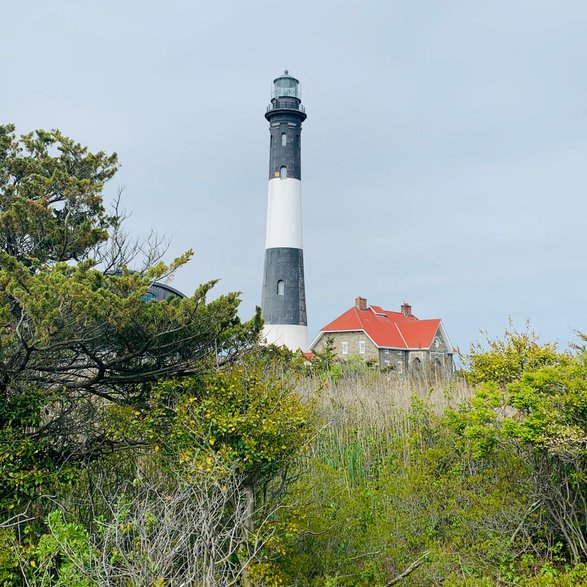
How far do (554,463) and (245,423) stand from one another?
3039 millimetres

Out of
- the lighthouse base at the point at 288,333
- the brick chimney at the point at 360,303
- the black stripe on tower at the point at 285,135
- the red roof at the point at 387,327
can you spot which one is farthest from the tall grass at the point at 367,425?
the brick chimney at the point at 360,303

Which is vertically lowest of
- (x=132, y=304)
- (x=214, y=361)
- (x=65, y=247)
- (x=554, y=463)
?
(x=554, y=463)

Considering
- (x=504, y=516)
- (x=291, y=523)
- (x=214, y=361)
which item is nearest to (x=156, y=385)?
(x=214, y=361)

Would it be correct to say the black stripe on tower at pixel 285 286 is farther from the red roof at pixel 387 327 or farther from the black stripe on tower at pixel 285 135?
the red roof at pixel 387 327

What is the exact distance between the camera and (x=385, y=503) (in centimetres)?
700

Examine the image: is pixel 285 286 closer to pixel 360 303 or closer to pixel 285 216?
pixel 285 216

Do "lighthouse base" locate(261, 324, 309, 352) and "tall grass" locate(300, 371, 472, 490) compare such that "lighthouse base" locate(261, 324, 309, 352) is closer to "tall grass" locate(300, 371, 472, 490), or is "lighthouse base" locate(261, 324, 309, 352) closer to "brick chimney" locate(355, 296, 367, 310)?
"brick chimney" locate(355, 296, 367, 310)

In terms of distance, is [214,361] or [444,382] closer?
[214,361]

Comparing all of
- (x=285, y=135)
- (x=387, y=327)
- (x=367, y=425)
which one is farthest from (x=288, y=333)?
(x=367, y=425)

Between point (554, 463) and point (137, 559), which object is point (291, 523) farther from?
point (554, 463)

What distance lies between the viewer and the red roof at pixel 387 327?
2775 centimetres

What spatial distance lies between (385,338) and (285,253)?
354 inches

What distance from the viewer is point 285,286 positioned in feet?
69.6

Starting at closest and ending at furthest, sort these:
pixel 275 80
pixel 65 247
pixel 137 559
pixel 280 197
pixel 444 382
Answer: pixel 137 559, pixel 65 247, pixel 444 382, pixel 280 197, pixel 275 80
